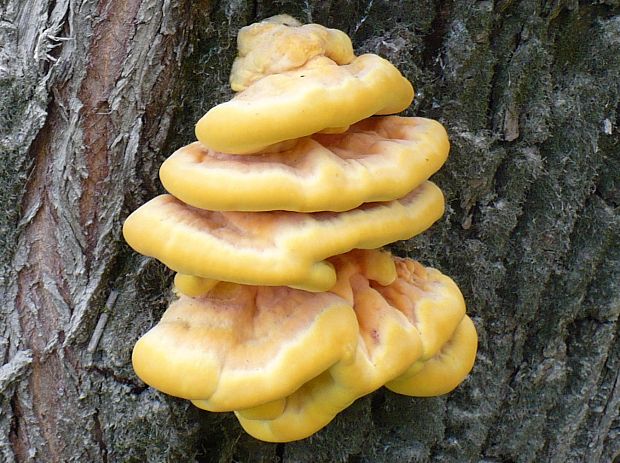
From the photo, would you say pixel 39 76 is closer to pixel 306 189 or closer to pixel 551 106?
pixel 306 189

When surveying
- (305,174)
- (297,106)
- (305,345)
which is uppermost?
(297,106)

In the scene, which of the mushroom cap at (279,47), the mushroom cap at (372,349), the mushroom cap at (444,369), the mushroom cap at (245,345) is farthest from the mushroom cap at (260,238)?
the mushroom cap at (444,369)

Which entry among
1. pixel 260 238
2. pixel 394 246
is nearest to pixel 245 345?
pixel 260 238

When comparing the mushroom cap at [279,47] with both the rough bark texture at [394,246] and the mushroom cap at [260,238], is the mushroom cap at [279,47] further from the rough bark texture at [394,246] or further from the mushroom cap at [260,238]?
the mushroom cap at [260,238]

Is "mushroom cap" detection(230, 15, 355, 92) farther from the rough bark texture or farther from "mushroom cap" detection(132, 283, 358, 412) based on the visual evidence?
"mushroom cap" detection(132, 283, 358, 412)

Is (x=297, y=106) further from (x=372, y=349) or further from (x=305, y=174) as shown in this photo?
(x=372, y=349)

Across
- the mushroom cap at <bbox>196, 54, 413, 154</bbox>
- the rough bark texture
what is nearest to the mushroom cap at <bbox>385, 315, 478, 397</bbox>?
the rough bark texture
